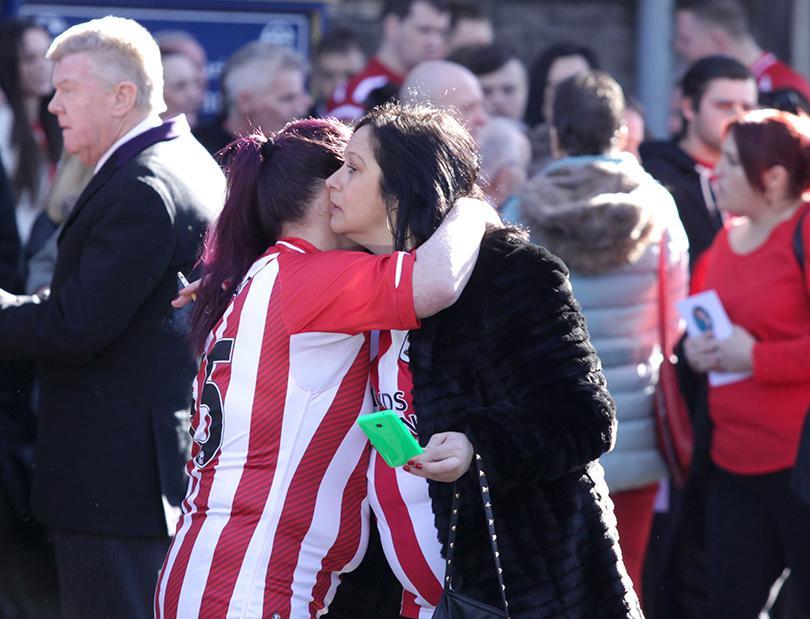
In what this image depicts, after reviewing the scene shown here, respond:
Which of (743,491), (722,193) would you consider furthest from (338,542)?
(722,193)

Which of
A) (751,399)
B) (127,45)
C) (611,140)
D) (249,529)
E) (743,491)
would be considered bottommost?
(743,491)

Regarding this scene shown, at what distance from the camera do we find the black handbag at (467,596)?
2.59 meters

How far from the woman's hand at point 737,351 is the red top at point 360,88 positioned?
8.18ft

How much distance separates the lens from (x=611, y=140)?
4621mm

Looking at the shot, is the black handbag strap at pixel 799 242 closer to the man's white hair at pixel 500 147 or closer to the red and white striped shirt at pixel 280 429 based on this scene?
the man's white hair at pixel 500 147

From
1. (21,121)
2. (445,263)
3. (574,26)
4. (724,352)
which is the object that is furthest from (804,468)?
(574,26)

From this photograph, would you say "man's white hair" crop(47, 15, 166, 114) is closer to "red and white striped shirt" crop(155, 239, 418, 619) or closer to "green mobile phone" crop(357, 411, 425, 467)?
"red and white striped shirt" crop(155, 239, 418, 619)

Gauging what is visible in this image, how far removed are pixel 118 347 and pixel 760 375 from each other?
1.98m

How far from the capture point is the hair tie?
2.98 meters

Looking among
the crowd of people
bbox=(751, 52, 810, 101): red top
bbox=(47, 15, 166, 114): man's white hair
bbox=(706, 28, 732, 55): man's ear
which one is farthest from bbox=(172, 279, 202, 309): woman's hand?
bbox=(706, 28, 732, 55): man's ear

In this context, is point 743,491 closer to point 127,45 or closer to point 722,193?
point 722,193

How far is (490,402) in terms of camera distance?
2723 millimetres

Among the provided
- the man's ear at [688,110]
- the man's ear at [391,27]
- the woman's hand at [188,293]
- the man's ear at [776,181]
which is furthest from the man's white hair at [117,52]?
the man's ear at [391,27]

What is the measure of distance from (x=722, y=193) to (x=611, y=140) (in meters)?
0.41
